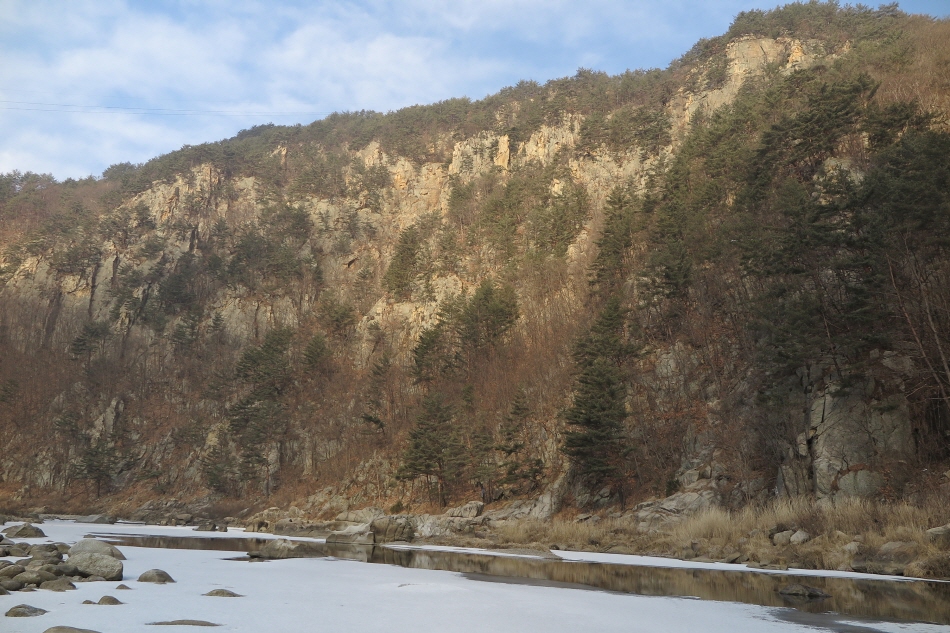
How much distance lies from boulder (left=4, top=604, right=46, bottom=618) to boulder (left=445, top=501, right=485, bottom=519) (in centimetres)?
2807

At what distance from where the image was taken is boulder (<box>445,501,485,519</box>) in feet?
115

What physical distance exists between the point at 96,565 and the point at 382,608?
666 cm

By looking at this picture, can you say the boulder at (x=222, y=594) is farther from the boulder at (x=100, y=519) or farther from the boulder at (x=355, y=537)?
the boulder at (x=100, y=519)

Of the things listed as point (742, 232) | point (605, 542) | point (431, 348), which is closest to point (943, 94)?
point (742, 232)

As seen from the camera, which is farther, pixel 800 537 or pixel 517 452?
pixel 517 452

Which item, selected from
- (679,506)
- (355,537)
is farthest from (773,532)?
(355,537)

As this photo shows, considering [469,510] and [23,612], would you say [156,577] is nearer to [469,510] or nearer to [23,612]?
[23,612]

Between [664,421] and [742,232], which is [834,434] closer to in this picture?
[664,421]

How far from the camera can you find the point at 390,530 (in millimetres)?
30531

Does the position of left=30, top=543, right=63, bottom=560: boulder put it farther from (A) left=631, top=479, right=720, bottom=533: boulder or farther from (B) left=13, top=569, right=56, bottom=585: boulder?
(A) left=631, top=479, right=720, bottom=533: boulder

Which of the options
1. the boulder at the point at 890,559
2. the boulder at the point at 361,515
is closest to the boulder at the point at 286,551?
the boulder at the point at 361,515

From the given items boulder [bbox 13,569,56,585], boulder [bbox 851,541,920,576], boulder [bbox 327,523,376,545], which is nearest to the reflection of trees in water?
boulder [bbox 851,541,920,576]

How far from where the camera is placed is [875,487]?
2031 centimetres

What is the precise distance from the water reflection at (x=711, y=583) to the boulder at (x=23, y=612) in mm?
9053
